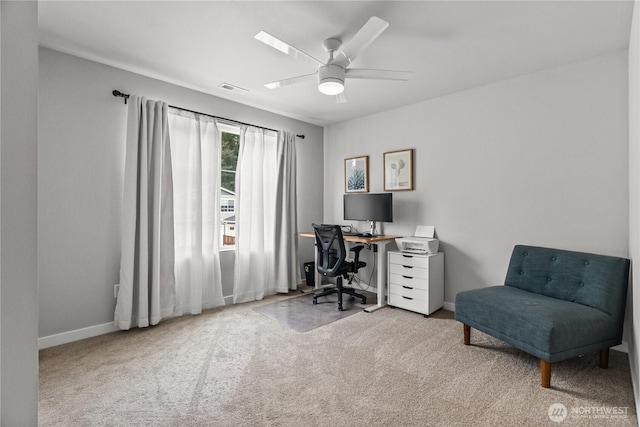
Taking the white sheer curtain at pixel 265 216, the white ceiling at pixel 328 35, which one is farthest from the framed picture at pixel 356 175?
the white ceiling at pixel 328 35

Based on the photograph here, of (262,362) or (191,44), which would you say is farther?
(191,44)

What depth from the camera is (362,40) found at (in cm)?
212

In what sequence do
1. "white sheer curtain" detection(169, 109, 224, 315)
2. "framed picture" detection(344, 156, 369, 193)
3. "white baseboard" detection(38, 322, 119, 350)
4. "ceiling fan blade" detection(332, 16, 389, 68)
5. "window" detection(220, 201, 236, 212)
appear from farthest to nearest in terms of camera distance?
"framed picture" detection(344, 156, 369, 193) → "window" detection(220, 201, 236, 212) → "white sheer curtain" detection(169, 109, 224, 315) → "white baseboard" detection(38, 322, 119, 350) → "ceiling fan blade" detection(332, 16, 389, 68)

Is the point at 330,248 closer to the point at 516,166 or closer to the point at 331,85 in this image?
the point at 331,85

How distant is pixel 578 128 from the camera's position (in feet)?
9.18

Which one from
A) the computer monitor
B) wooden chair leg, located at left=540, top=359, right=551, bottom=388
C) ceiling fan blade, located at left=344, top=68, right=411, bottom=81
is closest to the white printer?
the computer monitor

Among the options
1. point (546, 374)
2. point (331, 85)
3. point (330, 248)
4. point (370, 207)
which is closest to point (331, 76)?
point (331, 85)

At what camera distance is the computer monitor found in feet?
13.1

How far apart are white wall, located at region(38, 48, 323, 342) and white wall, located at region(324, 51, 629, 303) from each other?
316 cm

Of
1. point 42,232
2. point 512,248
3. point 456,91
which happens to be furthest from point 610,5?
point 42,232

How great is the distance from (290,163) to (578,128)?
3.22m

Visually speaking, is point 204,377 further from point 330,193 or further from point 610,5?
point 610,5

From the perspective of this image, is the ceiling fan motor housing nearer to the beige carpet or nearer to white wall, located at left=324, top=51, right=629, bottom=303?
white wall, located at left=324, top=51, right=629, bottom=303

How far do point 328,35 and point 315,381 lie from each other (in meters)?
2.55
